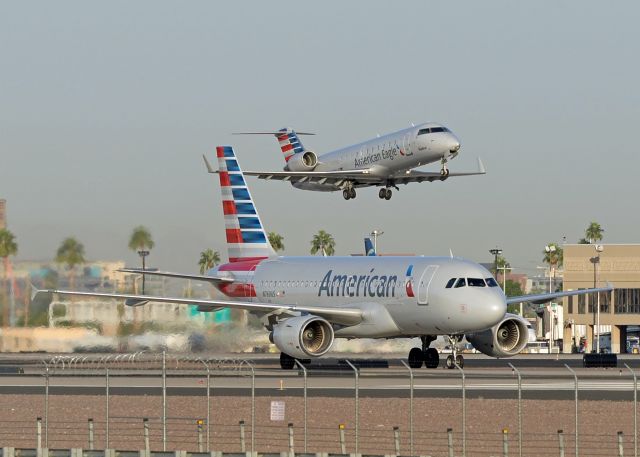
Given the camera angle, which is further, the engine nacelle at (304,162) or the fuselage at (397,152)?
the engine nacelle at (304,162)

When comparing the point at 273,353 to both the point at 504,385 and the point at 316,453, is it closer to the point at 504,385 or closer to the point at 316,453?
the point at 504,385

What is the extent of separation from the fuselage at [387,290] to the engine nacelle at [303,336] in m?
2.52

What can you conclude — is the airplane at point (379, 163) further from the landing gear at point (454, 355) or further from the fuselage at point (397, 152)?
the landing gear at point (454, 355)

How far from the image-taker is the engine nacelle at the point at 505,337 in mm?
63438

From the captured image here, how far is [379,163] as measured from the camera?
270 ft

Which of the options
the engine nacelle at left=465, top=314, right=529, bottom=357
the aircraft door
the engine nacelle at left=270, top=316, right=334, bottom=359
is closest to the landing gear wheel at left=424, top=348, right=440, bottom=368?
the engine nacelle at left=465, top=314, right=529, bottom=357

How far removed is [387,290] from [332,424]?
66.4 ft

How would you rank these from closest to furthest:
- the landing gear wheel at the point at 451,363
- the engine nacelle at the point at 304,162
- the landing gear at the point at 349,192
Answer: the landing gear wheel at the point at 451,363 → the landing gear at the point at 349,192 → the engine nacelle at the point at 304,162

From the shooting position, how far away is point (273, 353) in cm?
9338

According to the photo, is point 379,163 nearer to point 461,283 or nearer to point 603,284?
point 461,283

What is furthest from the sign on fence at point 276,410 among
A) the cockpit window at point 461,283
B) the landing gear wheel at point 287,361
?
the landing gear wheel at point 287,361

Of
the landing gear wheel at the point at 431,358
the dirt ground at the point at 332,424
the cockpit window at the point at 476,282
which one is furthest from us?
the landing gear wheel at the point at 431,358

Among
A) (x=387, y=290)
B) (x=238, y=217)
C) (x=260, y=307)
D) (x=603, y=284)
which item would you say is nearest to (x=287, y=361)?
(x=260, y=307)

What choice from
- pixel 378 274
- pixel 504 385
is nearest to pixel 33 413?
pixel 504 385
